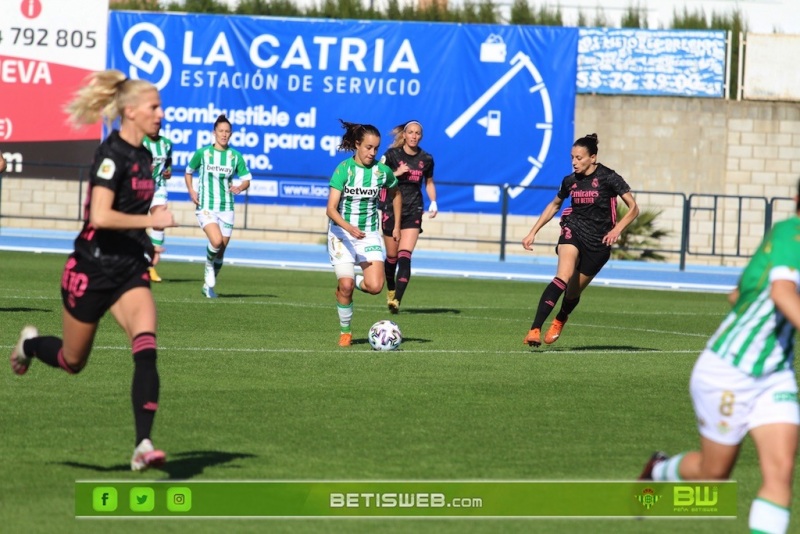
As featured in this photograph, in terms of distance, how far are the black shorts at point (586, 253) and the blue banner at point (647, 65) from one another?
17.0 metres

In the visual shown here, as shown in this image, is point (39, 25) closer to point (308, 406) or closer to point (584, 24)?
point (584, 24)

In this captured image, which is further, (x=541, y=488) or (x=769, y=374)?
(x=541, y=488)

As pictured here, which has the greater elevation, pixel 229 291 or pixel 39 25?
pixel 39 25

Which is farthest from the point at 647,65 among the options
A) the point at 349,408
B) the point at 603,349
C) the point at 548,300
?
the point at 349,408

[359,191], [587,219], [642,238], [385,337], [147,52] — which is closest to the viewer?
[385,337]

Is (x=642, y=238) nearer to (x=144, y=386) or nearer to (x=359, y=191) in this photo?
(x=359, y=191)

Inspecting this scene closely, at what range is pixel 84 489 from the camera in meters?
6.84

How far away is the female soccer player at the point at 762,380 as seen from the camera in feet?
18.9

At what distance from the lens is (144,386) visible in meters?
7.28

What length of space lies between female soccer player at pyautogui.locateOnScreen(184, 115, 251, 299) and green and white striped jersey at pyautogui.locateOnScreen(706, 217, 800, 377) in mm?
12831

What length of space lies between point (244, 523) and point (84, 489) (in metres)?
0.87

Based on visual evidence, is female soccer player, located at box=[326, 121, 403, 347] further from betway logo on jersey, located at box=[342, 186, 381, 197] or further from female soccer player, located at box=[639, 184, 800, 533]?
female soccer player, located at box=[639, 184, 800, 533]

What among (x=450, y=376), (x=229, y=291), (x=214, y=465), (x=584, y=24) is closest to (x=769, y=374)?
(x=214, y=465)

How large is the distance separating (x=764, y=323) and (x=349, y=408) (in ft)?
14.6
